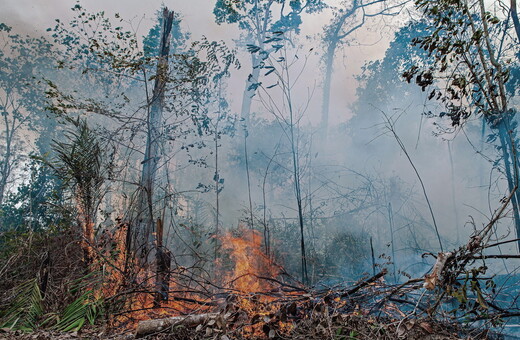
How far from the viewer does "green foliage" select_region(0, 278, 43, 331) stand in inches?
141

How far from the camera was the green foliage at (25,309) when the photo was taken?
3.57 m

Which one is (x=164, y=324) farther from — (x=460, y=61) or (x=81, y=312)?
(x=460, y=61)

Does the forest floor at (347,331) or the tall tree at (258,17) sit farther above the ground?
the tall tree at (258,17)

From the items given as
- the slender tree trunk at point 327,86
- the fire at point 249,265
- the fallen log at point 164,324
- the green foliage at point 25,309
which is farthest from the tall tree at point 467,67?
the slender tree trunk at point 327,86

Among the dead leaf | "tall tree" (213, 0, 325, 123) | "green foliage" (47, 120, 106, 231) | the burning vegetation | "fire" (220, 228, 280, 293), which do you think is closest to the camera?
the dead leaf

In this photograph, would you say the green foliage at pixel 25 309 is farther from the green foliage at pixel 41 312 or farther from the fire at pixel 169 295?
the fire at pixel 169 295

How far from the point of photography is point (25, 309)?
3.72m

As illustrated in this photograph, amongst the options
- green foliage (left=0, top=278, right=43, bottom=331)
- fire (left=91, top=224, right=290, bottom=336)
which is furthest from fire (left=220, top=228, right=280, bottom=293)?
green foliage (left=0, top=278, right=43, bottom=331)

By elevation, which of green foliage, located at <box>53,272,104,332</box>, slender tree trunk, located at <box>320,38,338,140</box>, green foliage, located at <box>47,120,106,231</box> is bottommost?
green foliage, located at <box>53,272,104,332</box>

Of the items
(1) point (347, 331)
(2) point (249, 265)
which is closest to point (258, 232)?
(2) point (249, 265)

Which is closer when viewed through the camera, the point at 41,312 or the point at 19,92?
the point at 41,312

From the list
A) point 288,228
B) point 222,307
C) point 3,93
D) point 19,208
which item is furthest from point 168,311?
point 3,93

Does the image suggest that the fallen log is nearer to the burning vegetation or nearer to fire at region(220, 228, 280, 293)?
the burning vegetation

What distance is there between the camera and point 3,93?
20750 mm
